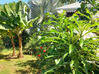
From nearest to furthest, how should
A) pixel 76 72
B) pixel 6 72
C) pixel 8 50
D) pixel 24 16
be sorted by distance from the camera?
pixel 76 72 < pixel 6 72 < pixel 24 16 < pixel 8 50

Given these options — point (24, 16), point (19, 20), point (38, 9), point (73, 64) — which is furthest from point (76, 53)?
point (38, 9)

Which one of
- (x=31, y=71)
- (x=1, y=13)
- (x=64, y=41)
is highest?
(x=1, y=13)

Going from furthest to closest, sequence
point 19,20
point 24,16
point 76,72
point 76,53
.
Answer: point 24,16
point 19,20
point 76,53
point 76,72

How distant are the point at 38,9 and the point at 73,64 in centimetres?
1193

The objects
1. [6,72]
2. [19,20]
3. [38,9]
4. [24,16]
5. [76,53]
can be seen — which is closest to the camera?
[76,53]

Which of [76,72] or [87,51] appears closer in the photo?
[76,72]

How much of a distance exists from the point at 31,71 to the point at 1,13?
→ 4.26 metres

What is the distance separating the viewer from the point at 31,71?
5664 mm

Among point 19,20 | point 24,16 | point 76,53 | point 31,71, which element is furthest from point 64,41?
point 24,16

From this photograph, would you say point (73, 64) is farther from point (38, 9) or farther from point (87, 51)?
point (38, 9)

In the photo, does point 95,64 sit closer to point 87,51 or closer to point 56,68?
point 87,51

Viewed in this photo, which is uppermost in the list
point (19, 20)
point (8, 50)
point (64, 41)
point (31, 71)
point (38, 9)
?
point (38, 9)

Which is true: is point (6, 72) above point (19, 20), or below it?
below

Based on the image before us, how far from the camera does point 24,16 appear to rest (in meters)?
7.58
